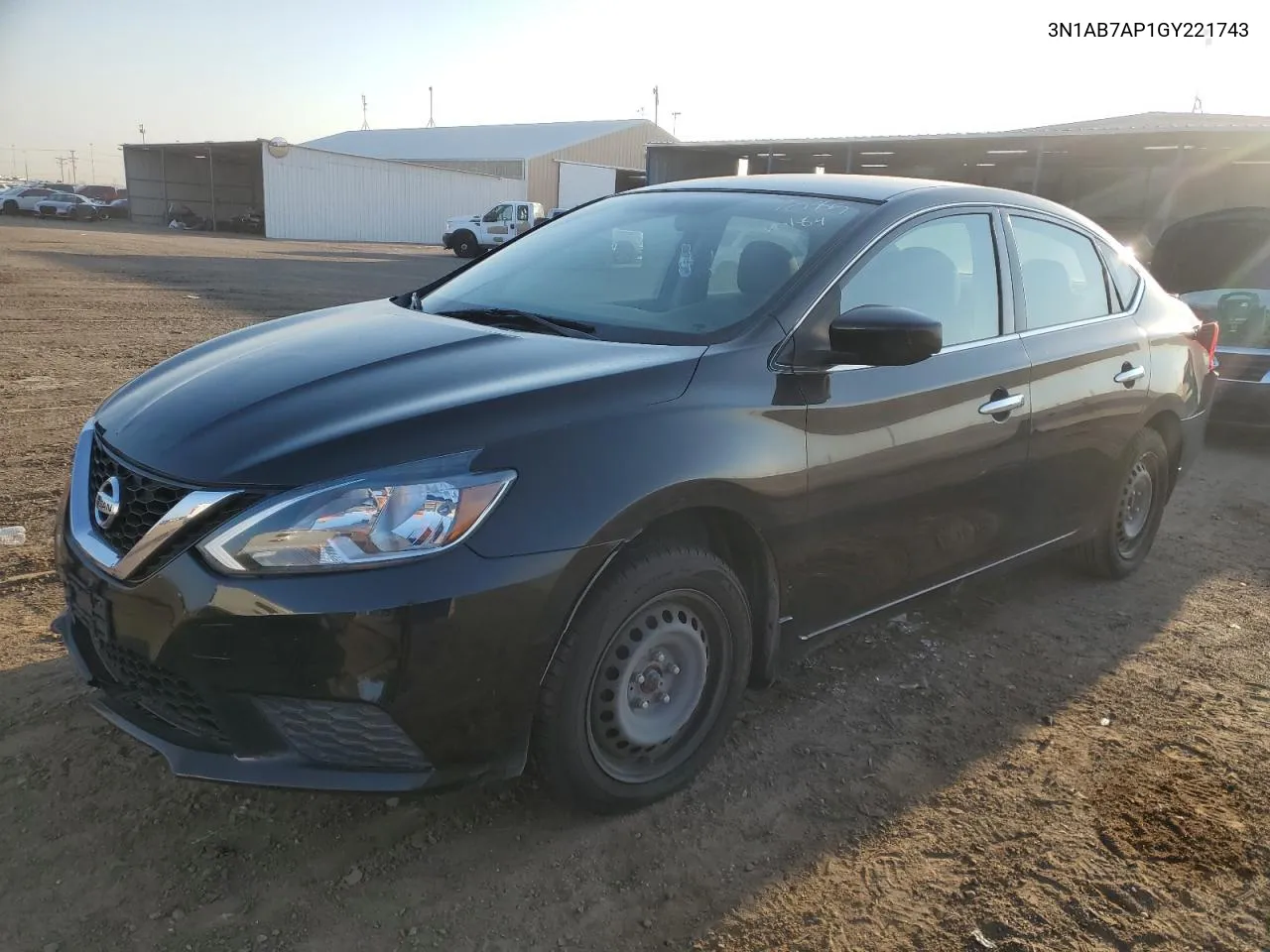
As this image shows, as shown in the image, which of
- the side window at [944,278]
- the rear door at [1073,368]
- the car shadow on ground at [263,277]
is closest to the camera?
the side window at [944,278]

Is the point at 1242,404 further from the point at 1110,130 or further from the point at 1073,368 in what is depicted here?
the point at 1110,130

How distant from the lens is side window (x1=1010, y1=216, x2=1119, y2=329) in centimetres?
372

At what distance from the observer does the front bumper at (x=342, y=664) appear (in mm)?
2023

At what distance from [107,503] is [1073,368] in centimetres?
336

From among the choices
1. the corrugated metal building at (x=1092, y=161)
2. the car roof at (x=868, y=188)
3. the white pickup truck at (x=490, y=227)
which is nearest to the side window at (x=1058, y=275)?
the car roof at (x=868, y=188)

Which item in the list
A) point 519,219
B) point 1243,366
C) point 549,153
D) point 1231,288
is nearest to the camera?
point 1243,366

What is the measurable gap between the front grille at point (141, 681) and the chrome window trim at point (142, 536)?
0.08m

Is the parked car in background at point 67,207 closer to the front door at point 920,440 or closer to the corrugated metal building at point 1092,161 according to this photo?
the corrugated metal building at point 1092,161

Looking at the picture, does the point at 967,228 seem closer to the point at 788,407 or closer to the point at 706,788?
the point at 788,407

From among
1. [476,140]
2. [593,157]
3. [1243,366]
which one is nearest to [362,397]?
[1243,366]

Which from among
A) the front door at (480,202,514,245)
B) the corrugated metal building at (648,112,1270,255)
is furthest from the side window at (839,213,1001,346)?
the front door at (480,202,514,245)

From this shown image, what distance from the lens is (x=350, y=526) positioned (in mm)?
2049

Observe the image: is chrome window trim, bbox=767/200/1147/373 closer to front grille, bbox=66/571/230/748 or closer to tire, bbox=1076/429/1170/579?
tire, bbox=1076/429/1170/579

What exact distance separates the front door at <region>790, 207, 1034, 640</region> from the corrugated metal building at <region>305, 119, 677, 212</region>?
43145mm
